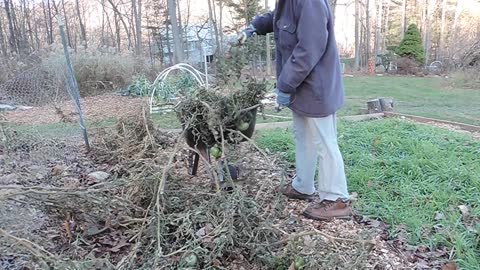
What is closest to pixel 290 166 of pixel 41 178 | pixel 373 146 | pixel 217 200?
pixel 373 146

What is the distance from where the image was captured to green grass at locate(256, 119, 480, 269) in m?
1.96

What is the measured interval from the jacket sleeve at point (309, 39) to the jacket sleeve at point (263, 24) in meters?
0.65

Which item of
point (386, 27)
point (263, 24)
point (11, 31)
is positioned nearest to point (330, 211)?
point (263, 24)

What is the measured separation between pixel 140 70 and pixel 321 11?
8175 millimetres

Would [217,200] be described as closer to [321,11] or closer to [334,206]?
[334,206]

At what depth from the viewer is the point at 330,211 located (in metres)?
2.15

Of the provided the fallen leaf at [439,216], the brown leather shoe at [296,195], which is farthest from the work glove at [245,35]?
the fallen leaf at [439,216]

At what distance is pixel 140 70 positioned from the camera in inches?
374

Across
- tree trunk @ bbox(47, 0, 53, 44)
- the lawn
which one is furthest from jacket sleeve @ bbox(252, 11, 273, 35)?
tree trunk @ bbox(47, 0, 53, 44)

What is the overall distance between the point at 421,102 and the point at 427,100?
14.1 inches

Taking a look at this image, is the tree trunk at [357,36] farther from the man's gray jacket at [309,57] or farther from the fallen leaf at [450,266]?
the fallen leaf at [450,266]

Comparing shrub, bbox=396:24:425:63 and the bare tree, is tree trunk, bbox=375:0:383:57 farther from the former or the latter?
the bare tree

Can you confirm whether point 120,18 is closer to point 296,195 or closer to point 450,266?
point 296,195

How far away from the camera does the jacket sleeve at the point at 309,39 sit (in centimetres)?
188
